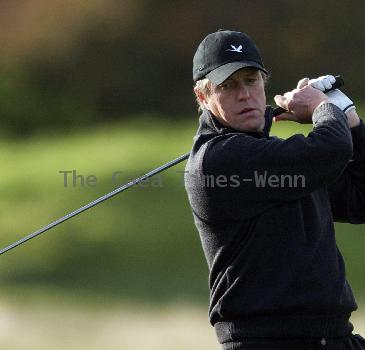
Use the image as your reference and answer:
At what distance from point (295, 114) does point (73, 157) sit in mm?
3877

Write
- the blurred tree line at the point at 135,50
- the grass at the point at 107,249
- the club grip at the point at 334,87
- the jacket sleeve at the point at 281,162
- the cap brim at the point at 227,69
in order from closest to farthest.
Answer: the jacket sleeve at the point at 281,162
the cap brim at the point at 227,69
the club grip at the point at 334,87
the grass at the point at 107,249
the blurred tree line at the point at 135,50

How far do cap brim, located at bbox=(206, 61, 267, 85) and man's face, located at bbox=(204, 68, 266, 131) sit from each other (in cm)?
1

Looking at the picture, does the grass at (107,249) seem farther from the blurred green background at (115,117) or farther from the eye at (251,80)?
the eye at (251,80)

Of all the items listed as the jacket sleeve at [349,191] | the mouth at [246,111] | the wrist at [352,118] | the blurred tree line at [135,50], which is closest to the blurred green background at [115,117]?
the blurred tree line at [135,50]

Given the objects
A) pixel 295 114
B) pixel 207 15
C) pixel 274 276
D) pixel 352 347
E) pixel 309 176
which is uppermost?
pixel 207 15

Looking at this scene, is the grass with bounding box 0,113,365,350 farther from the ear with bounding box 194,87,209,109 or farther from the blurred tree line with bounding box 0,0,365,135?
the ear with bounding box 194,87,209,109

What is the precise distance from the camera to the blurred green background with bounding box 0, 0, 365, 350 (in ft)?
17.6

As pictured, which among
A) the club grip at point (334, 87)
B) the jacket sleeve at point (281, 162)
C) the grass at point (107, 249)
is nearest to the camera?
the jacket sleeve at point (281, 162)

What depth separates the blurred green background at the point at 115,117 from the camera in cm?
536

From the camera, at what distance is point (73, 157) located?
607cm

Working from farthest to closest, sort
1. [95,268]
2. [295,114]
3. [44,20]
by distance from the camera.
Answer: [44,20], [95,268], [295,114]

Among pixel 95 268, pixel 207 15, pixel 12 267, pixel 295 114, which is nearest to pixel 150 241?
pixel 95 268

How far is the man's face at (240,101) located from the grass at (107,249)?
1.97m

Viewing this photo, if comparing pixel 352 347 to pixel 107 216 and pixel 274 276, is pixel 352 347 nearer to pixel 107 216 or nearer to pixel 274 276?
pixel 274 276
